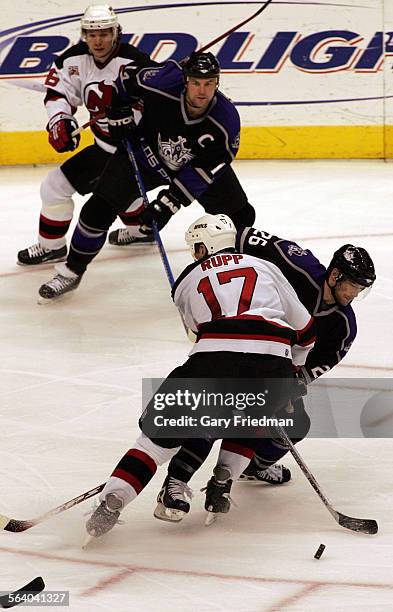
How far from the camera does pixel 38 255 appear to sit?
512 cm

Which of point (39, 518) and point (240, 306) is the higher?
point (240, 306)

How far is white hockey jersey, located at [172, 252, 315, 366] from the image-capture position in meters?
2.82

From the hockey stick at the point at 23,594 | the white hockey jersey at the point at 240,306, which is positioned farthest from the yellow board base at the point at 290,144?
the hockey stick at the point at 23,594

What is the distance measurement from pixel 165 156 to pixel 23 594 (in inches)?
89.9

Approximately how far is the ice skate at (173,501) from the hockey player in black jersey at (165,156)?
5.71 ft

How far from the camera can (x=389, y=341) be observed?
4219mm

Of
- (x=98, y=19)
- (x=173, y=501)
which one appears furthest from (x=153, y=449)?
(x=98, y=19)

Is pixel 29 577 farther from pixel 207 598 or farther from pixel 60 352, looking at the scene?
pixel 60 352

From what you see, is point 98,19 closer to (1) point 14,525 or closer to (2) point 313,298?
(2) point 313,298

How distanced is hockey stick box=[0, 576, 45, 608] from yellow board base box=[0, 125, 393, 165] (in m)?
4.47

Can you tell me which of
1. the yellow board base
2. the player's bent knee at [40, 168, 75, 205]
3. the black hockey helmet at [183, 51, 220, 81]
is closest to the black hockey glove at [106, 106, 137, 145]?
the player's bent knee at [40, 168, 75, 205]

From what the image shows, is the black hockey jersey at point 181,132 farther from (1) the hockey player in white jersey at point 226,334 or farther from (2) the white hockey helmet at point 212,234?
(1) the hockey player in white jersey at point 226,334

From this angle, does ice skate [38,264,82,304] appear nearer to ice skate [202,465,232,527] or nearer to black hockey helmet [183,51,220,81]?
black hockey helmet [183,51,220,81]

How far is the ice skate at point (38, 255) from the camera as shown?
5.11m
